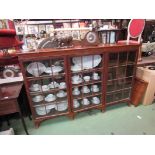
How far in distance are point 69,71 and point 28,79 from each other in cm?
52

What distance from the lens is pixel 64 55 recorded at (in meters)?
1.60

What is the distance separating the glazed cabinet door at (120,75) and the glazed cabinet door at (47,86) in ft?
2.27

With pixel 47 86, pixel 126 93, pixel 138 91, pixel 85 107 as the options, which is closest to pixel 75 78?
pixel 47 86

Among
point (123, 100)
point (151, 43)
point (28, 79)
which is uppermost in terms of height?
point (151, 43)

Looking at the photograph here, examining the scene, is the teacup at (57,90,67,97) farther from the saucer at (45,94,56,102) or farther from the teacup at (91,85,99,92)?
the teacup at (91,85,99,92)

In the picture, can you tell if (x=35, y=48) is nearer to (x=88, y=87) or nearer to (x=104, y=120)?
(x=88, y=87)

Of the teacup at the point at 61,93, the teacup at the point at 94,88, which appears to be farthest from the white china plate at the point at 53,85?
the teacup at the point at 94,88

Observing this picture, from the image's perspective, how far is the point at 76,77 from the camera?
6.14ft

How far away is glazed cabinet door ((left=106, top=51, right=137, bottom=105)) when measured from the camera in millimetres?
1911

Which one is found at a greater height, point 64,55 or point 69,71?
point 64,55

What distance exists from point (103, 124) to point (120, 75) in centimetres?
80

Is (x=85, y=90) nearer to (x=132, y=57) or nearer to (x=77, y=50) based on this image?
(x=77, y=50)

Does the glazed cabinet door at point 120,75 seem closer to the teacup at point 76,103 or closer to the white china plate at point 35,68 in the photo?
the teacup at point 76,103
